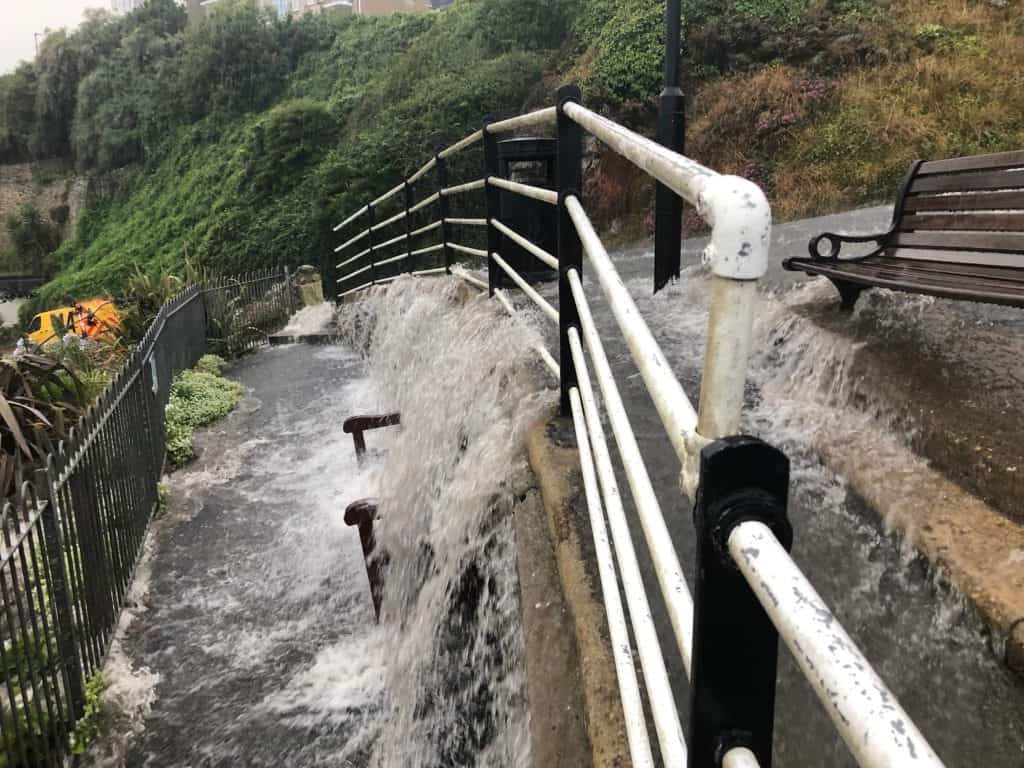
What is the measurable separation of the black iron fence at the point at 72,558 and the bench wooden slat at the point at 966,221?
4533 mm

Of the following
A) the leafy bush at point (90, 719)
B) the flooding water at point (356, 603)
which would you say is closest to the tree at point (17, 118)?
the flooding water at point (356, 603)

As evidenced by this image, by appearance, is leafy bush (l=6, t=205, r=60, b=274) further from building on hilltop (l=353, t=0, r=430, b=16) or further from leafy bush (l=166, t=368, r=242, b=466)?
leafy bush (l=166, t=368, r=242, b=466)

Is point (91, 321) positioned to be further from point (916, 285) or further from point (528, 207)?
point (916, 285)

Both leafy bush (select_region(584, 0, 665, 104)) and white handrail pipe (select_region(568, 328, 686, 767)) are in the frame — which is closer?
white handrail pipe (select_region(568, 328, 686, 767))

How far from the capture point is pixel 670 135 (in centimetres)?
556

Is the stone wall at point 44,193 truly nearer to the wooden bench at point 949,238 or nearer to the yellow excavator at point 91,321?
the yellow excavator at point 91,321

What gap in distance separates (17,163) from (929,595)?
194 feet

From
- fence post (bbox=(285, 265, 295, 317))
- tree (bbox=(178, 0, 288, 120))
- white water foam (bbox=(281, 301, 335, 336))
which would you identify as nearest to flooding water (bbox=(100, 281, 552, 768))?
white water foam (bbox=(281, 301, 335, 336))

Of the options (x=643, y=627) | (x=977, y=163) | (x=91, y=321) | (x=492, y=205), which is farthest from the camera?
(x=91, y=321)

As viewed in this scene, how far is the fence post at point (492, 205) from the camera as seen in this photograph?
5.19m

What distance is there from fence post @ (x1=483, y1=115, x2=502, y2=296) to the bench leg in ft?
6.90

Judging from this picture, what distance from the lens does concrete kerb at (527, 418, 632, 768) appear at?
1.74 metres

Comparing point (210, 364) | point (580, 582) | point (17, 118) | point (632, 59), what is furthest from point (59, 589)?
point (17, 118)

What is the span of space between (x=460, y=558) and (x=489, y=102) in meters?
16.9
